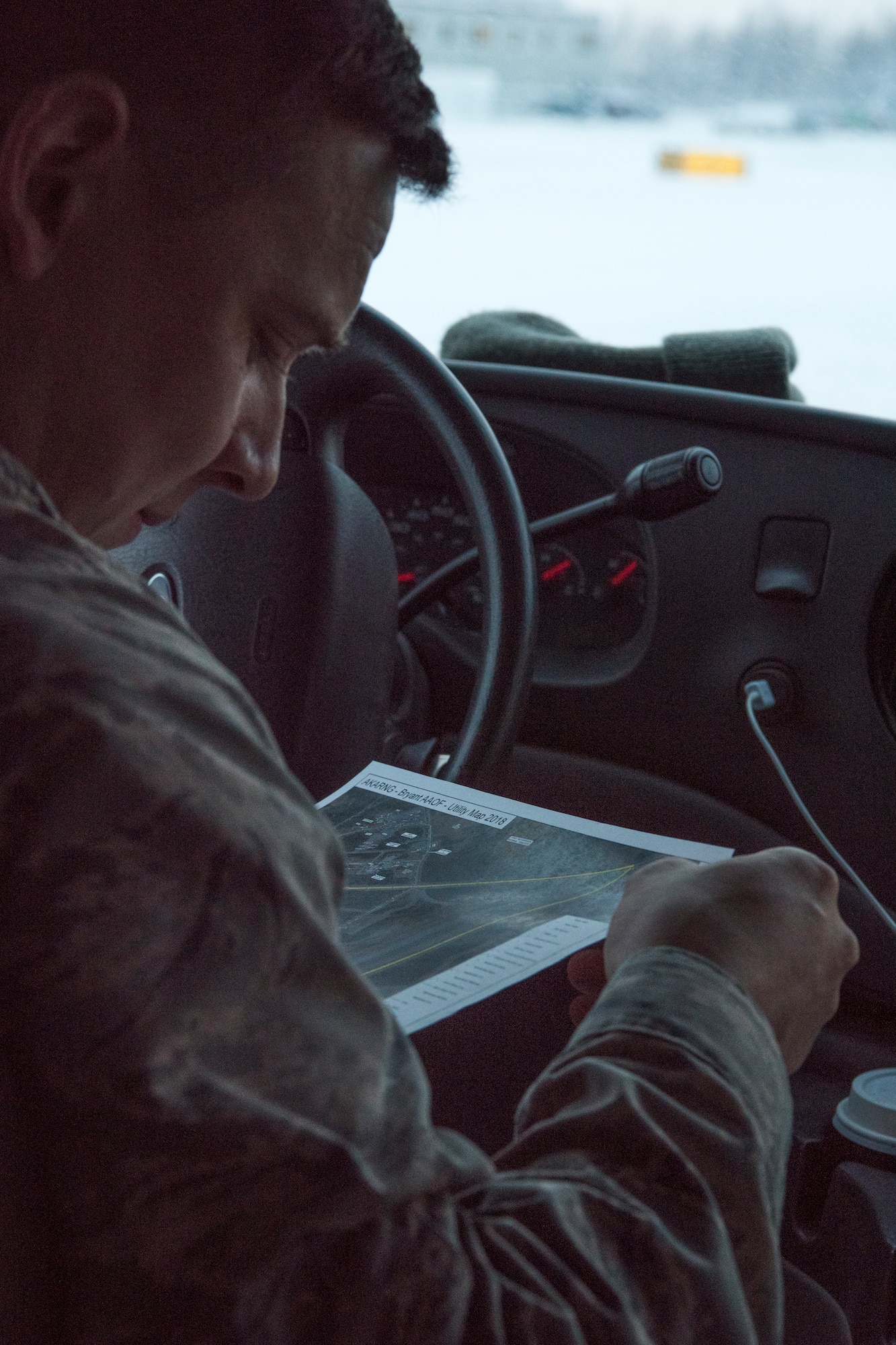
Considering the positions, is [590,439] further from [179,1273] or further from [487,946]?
[179,1273]

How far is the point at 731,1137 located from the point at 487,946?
0.87ft

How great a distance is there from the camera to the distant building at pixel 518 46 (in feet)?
5.08

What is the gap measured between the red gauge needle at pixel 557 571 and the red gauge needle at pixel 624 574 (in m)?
0.05

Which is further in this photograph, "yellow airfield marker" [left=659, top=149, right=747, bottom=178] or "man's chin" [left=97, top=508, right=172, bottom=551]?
"yellow airfield marker" [left=659, top=149, right=747, bottom=178]

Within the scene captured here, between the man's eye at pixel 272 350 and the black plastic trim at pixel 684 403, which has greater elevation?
the man's eye at pixel 272 350

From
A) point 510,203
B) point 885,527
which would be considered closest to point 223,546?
point 885,527

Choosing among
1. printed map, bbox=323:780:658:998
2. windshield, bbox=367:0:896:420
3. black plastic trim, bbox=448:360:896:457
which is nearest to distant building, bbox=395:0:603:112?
windshield, bbox=367:0:896:420

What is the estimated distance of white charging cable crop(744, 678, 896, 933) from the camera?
4.22 ft

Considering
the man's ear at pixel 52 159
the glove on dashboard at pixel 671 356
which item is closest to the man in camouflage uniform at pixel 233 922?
the man's ear at pixel 52 159

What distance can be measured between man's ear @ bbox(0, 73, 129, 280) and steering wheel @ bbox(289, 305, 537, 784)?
0.60 meters

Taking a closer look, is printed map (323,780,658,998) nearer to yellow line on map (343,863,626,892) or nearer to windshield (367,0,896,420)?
yellow line on map (343,863,626,892)

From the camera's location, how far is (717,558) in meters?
1.39

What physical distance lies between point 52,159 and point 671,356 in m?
1.12

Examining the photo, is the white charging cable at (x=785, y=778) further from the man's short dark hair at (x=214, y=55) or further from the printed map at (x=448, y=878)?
the man's short dark hair at (x=214, y=55)
